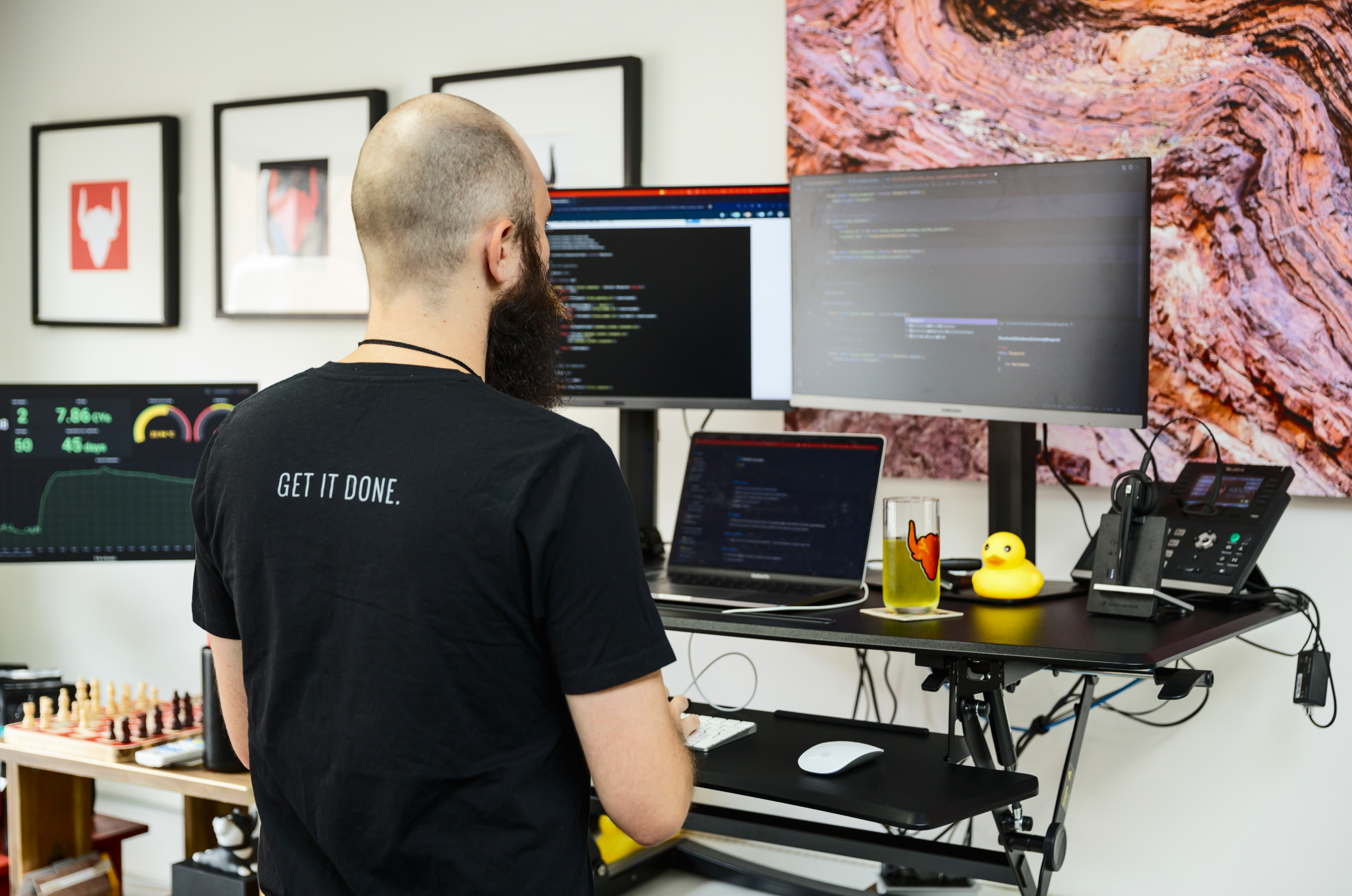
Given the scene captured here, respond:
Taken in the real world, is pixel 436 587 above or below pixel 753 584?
above

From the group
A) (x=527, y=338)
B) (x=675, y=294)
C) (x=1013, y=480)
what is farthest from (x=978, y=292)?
(x=527, y=338)

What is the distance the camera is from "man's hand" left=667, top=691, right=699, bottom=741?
112 cm

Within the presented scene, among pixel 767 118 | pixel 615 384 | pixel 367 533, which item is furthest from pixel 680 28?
pixel 367 533

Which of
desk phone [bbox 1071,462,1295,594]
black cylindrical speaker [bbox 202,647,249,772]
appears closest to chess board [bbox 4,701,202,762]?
black cylindrical speaker [bbox 202,647,249,772]

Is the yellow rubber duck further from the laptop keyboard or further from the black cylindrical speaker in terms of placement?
the black cylindrical speaker

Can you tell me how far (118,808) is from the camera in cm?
322

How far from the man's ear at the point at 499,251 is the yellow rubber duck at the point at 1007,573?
108cm

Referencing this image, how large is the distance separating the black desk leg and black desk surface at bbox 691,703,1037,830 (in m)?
0.06

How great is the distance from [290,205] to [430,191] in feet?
7.21

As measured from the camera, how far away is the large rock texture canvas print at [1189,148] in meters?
A: 2.07

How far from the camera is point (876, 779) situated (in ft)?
5.30

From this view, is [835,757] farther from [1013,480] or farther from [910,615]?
[1013,480]

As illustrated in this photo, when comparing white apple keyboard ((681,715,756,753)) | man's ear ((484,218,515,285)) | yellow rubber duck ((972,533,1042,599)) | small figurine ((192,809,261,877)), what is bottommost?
small figurine ((192,809,261,877))

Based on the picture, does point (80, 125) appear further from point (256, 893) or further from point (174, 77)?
point (256, 893)
